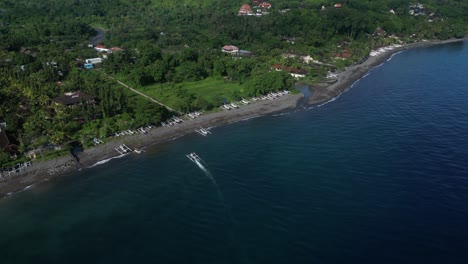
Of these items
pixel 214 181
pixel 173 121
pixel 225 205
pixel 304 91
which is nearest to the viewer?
pixel 225 205

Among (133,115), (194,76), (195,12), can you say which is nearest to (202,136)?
(133,115)

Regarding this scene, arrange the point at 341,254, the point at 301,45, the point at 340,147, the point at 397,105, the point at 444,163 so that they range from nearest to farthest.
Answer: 1. the point at 341,254
2. the point at 444,163
3. the point at 340,147
4. the point at 397,105
5. the point at 301,45

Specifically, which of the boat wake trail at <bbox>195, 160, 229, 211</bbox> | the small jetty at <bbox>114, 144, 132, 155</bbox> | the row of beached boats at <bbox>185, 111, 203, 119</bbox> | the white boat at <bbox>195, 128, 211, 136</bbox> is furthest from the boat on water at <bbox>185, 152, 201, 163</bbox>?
the row of beached boats at <bbox>185, 111, 203, 119</bbox>

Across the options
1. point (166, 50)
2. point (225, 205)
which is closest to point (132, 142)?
point (225, 205)

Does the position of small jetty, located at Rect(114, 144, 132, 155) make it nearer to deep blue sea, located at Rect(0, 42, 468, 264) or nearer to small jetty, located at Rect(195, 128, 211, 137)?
deep blue sea, located at Rect(0, 42, 468, 264)

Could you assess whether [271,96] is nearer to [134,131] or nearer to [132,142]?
[134,131]

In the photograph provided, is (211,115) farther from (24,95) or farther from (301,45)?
(301,45)

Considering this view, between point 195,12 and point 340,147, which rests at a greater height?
point 195,12
